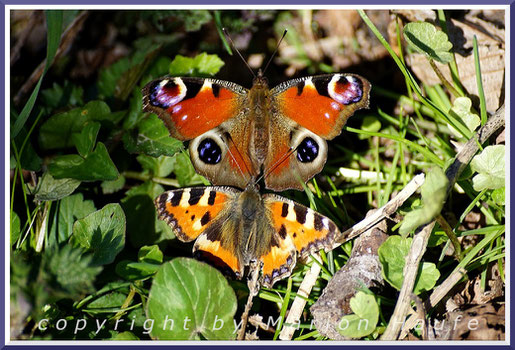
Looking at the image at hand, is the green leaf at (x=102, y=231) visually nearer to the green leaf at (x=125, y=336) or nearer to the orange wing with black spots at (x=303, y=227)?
the green leaf at (x=125, y=336)

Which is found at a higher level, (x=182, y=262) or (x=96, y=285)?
(x=182, y=262)

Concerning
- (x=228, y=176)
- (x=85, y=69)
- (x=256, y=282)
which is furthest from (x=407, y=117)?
(x=85, y=69)

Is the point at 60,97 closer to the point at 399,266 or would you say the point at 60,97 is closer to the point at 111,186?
the point at 111,186

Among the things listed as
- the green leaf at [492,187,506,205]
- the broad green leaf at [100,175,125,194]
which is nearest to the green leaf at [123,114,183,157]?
the broad green leaf at [100,175,125,194]

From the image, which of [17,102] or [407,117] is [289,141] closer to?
[407,117]

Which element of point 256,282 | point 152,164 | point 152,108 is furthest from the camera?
point 152,164
